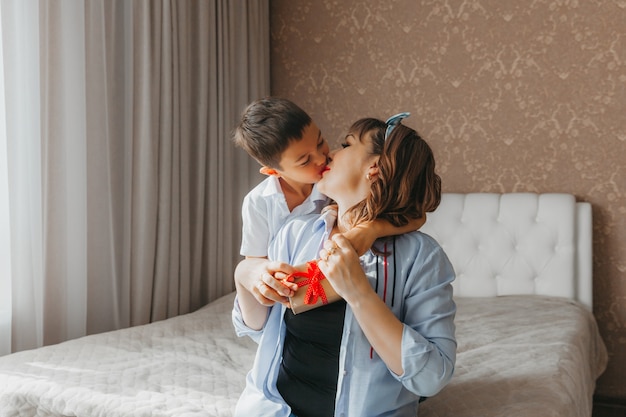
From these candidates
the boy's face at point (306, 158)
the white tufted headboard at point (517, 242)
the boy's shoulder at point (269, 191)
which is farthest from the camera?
the white tufted headboard at point (517, 242)

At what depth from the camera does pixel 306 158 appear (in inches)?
57.9

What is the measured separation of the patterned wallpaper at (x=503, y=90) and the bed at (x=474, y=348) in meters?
0.18

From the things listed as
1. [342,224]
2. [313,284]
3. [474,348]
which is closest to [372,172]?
[342,224]

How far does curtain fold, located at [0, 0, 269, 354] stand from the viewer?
8.03ft

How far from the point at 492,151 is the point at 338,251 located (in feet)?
7.48

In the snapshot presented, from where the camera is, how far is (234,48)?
357 cm

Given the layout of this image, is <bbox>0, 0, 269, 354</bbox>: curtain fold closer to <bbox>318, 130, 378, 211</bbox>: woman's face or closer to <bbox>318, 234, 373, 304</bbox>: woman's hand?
<bbox>318, 130, 378, 211</bbox>: woman's face

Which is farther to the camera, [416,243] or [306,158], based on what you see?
[306,158]

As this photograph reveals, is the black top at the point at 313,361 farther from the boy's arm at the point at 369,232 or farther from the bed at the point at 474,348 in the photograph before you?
the bed at the point at 474,348

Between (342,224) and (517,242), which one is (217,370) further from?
(517,242)

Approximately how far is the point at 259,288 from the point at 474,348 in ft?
4.14

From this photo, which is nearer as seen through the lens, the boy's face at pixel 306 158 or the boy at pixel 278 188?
the boy at pixel 278 188

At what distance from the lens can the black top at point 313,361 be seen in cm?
137

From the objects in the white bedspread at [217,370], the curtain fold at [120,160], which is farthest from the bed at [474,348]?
the curtain fold at [120,160]
